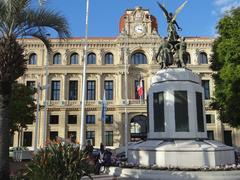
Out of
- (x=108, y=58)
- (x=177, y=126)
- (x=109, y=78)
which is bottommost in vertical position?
(x=177, y=126)

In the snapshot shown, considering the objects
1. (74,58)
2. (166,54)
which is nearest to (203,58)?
(74,58)

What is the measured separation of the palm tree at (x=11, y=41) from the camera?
10.8 m

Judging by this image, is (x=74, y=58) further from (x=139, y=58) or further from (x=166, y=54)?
(x=166, y=54)

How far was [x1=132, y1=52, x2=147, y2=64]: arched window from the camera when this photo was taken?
171ft

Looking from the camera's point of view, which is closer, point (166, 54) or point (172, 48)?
point (166, 54)

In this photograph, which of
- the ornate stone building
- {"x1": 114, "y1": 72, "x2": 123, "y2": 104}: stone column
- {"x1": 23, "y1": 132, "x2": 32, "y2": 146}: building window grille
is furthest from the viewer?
{"x1": 114, "y1": 72, "x2": 123, "y2": 104}: stone column

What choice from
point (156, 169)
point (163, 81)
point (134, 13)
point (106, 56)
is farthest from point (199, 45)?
point (156, 169)

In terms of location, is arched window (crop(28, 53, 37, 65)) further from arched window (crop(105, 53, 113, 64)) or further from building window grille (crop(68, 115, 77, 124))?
arched window (crop(105, 53, 113, 64))

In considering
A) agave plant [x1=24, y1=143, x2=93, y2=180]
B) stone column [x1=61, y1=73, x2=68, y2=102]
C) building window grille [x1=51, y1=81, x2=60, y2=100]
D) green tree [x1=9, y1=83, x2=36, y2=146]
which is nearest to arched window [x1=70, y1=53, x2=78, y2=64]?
stone column [x1=61, y1=73, x2=68, y2=102]

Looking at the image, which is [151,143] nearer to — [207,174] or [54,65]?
[207,174]

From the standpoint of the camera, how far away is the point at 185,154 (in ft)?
44.0

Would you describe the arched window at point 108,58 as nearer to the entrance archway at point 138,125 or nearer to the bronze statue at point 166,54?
the entrance archway at point 138,125

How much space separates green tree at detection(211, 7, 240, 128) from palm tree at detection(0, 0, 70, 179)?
15.0m

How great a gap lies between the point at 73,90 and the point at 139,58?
12.9 m
